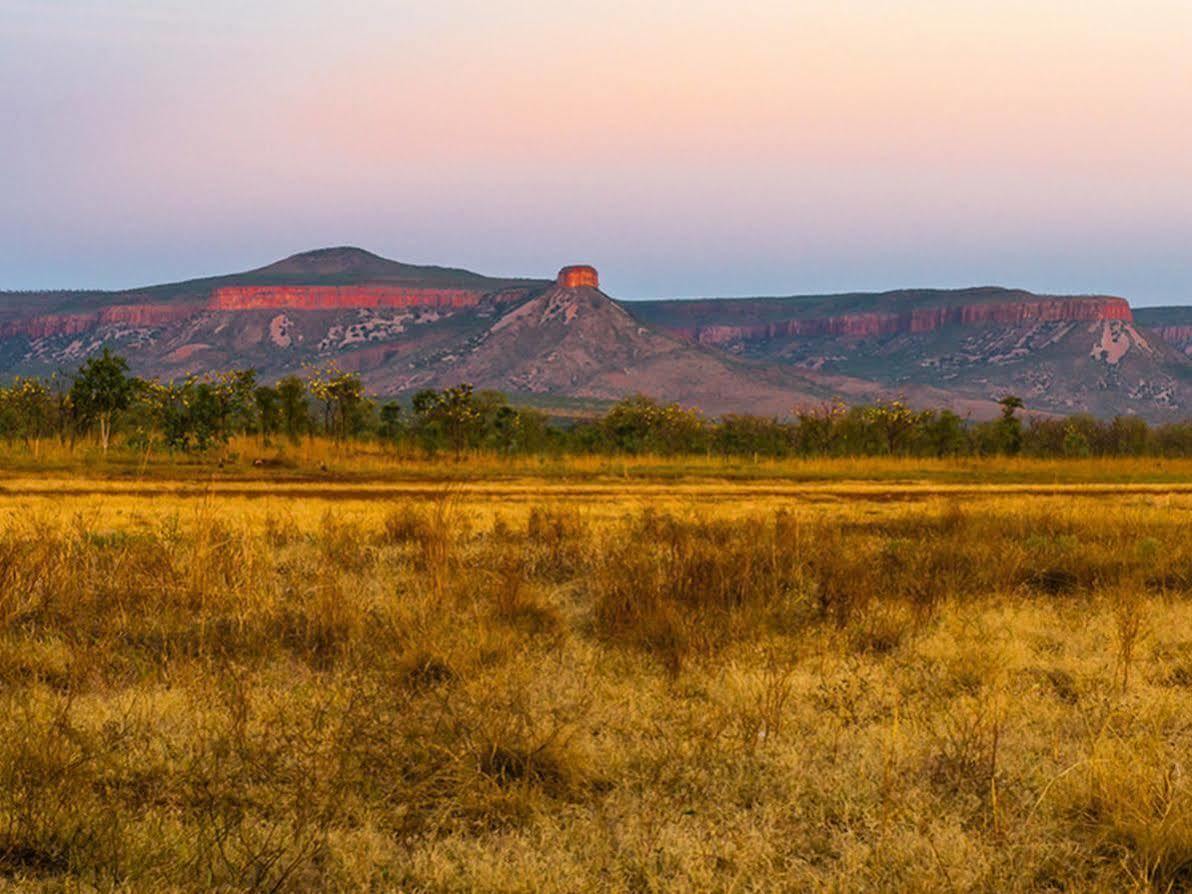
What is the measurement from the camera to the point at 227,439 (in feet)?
106

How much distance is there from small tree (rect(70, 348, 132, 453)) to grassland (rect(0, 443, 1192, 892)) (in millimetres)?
20596

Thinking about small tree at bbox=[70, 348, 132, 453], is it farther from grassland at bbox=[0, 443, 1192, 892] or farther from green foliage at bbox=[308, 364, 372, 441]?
grassland at bbox=[0, 443, 1192, 892]

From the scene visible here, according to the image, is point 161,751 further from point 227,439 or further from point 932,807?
point 227,439

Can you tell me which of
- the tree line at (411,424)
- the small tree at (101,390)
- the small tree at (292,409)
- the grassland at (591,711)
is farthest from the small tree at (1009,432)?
the small tree at (101,390)

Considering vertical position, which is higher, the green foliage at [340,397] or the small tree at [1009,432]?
the green foliage at [340,397]

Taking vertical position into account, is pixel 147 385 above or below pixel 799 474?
above

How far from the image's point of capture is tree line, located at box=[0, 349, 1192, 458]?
32.4m

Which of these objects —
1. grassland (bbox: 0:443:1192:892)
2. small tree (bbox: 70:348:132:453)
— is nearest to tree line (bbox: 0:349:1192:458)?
small tree (bbox: 70:348:132:453)

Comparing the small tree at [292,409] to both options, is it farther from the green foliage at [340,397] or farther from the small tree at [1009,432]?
the small tree at [1009,432]

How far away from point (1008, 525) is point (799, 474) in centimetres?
1440

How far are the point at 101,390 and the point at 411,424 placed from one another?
14.1 metres

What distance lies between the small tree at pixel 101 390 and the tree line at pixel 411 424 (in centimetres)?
4

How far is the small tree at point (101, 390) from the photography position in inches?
1249

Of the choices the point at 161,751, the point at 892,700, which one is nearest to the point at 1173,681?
the point at 892,700
